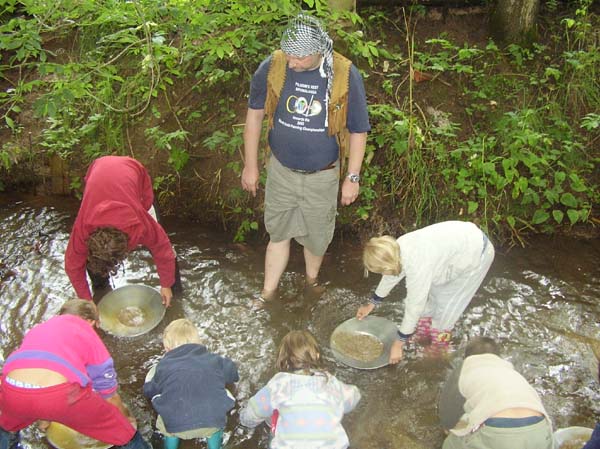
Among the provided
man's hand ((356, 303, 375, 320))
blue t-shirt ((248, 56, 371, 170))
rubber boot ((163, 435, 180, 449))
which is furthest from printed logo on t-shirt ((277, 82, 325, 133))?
rubber boot ((163, 435, 180, 449))

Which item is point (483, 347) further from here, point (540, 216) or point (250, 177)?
point (540, 216)

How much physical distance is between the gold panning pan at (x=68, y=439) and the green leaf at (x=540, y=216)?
3741 millimetres

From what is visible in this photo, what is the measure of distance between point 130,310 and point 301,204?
152cm

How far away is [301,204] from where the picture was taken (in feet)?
10.8

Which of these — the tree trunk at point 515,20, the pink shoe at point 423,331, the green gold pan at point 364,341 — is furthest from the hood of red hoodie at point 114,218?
the tree trunk at point 515,20

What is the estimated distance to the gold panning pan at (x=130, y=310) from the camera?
11.4 ft

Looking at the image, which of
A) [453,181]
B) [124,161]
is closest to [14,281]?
[124,161]

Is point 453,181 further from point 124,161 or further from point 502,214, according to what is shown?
point 124,161

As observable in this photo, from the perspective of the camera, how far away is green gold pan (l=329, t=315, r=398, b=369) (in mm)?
3205

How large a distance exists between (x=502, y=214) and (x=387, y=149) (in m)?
1.20

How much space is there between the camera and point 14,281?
403 cm

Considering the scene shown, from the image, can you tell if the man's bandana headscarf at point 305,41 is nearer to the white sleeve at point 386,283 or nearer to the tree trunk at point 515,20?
the white sleeve at point 386,283

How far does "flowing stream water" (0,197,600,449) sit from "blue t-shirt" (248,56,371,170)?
1321 millimetres

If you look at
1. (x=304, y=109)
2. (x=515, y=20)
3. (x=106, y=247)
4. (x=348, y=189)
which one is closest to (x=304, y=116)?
(x=304, y=109)
